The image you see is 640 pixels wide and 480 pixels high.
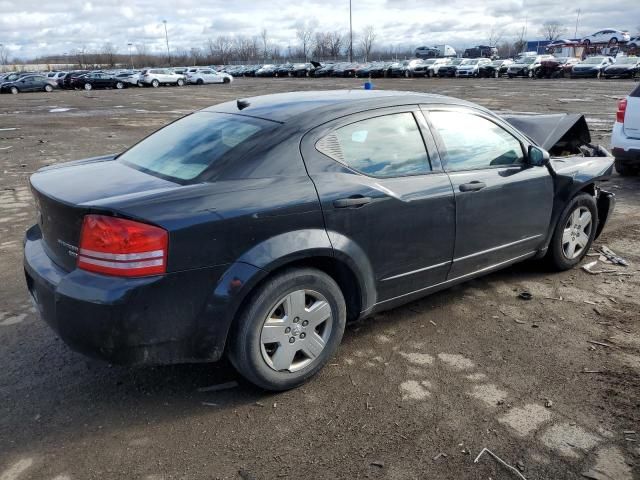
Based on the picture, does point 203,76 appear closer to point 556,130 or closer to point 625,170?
point 625,170

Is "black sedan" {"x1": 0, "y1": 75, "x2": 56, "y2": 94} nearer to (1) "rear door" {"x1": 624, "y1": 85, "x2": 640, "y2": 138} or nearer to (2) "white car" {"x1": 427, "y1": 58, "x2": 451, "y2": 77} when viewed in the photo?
(2) "white car" {"x1": 427, "y1": 58, "x2": 451, "y2": 77}

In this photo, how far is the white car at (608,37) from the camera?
72.4 meters

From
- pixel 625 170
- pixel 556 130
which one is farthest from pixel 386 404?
pixel 625 170

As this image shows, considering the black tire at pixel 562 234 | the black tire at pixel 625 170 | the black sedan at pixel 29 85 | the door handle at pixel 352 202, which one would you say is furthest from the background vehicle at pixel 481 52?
the door handle at pixel 352 202

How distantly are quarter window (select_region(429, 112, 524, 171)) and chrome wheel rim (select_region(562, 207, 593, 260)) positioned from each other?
94 centimetres

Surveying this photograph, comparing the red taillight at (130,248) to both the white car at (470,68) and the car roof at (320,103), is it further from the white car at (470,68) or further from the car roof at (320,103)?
the white car at (470,68)

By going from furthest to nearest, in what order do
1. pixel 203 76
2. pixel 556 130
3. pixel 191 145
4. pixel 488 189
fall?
pixel 203 76, pixel 556 130, pixel 488 189, pixel 191 145

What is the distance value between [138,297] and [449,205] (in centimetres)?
209

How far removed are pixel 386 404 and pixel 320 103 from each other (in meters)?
1.92

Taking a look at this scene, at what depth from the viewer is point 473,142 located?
13.1 ft

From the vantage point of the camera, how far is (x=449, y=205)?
3.70m

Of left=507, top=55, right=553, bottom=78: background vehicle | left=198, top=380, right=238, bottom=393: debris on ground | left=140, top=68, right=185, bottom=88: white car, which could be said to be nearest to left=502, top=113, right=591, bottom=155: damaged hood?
left=198, top=380, right=238, bottom=393: debris on ground

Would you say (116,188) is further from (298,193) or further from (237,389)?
(237,389)

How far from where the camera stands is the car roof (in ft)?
11.3
